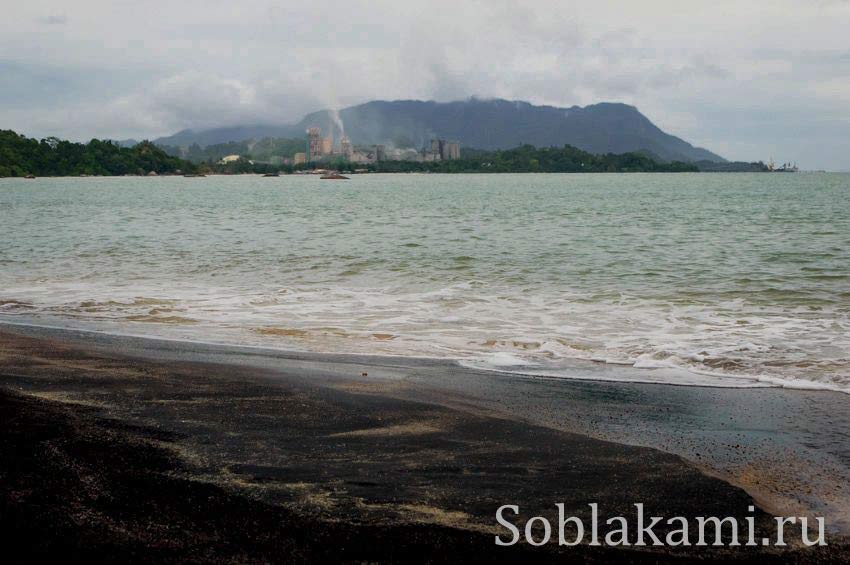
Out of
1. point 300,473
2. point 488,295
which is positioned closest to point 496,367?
point 300,473

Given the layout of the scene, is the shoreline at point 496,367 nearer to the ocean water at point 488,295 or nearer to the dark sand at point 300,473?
the ocean water at point 488,295

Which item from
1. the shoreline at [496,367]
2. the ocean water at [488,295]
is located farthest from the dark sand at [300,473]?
the ocean water at [488,295]

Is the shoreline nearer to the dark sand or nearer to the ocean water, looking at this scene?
the ocean water

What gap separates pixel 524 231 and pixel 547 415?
27588 millimetres

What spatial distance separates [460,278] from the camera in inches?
702

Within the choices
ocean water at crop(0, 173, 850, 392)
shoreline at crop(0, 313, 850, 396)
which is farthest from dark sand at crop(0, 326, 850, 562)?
ocean water at crop(0, 173, 850, 392)

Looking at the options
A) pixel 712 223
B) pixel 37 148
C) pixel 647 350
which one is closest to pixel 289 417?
pixel 647 350

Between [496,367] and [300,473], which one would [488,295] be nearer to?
[496,367]

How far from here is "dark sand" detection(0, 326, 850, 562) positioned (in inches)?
142

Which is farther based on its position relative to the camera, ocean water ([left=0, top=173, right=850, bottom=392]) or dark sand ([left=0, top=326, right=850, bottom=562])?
ocean water ([left=0, top=173, right=850, bottom=392])

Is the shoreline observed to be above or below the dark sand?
below

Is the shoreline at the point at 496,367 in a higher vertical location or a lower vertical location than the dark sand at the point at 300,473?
lower

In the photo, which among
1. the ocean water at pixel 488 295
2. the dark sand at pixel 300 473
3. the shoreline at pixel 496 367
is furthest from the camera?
the ocean water at pixel 488 295

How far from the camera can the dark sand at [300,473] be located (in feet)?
11.8
